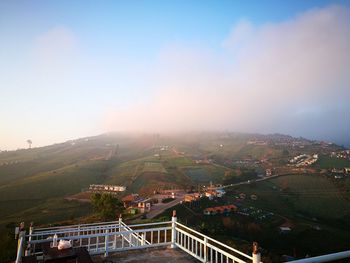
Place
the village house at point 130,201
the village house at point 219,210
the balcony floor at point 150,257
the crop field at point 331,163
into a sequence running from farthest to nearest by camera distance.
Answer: the crop field at point 331,163 < the village house at point 130,201 < the village house at point 219,210 < the balcony floor at point 150,257

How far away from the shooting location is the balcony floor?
7367 millimetres

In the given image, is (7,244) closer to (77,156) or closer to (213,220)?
(213,220)

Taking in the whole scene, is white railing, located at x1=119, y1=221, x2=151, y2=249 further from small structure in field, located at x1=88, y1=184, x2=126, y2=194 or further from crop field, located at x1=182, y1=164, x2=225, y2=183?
crop field, located at x1=182, y1=164, x2=225, y2=183

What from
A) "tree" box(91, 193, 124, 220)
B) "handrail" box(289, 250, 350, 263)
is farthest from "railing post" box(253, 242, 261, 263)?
"tree" box(91, 193, 124, 220)

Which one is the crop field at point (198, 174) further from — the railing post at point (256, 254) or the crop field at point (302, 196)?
the railing post at point (256, 254)

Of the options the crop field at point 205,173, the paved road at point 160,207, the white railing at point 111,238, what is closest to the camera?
the white railing at point 111,238

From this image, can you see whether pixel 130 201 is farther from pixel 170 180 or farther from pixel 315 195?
pixel 315 195

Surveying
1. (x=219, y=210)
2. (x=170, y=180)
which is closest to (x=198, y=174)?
(x=170, y=180)

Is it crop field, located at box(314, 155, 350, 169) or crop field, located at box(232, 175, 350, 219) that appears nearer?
crop field, located at box(232, 175, 350, 219)

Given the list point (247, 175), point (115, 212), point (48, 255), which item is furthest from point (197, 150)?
point (48, 255)

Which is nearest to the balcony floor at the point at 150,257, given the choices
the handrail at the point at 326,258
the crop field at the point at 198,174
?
the handrail at the point at 326,258

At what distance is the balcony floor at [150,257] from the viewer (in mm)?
7367

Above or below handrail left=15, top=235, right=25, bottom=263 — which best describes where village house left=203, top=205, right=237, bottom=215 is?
below

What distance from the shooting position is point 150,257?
7.62 metres
